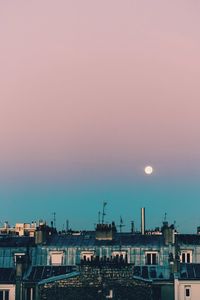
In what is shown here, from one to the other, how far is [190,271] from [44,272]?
461 inches

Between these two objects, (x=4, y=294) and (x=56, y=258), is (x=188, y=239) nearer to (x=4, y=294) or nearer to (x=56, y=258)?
(x=56, y=258)

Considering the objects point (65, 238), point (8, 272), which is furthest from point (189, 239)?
point (8, 272)

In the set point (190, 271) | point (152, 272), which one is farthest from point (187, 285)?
point (152, 272)

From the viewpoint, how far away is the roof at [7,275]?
55009mm

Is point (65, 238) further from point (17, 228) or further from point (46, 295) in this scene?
point (17, 228)

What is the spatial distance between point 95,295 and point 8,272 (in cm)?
1307

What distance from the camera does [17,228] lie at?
13712cm

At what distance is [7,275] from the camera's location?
56.0 meters

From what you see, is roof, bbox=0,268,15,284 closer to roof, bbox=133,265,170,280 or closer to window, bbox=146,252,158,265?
roof, bbox=133,265,170,280

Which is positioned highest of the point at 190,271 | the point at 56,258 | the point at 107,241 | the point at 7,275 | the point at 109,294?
the point at 107,241

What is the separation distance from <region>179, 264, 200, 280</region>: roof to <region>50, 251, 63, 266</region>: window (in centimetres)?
1031

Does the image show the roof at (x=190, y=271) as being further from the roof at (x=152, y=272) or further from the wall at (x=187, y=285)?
the roof at (x=152, y=272)

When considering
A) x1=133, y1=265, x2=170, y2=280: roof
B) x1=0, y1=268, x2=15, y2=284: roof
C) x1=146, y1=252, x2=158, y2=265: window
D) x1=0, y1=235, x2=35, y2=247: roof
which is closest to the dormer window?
x1=146, y1=252, x2=158, y2=265: window

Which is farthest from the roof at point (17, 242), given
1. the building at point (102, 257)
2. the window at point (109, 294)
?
the window at point (109, 294)
